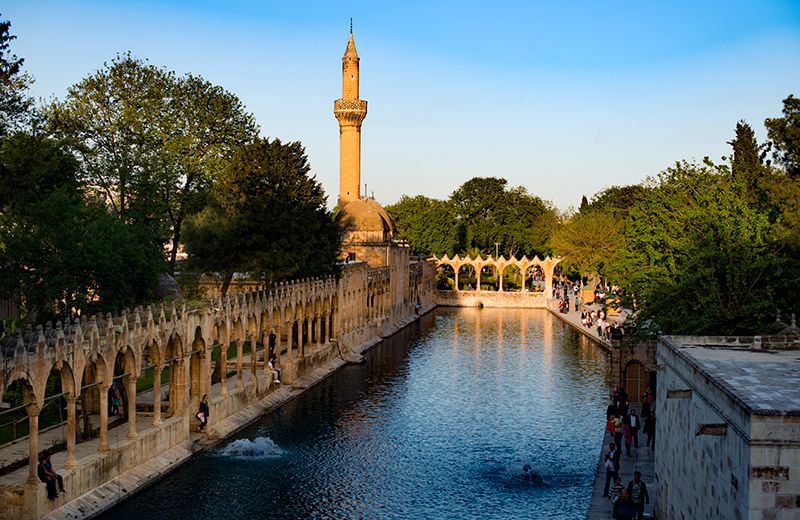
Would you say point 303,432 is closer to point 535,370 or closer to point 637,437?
point 637,437

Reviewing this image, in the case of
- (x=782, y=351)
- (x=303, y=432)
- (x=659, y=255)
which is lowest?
(x=303, y=432)

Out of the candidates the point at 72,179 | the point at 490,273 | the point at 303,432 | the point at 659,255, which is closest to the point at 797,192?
the point at 659,255

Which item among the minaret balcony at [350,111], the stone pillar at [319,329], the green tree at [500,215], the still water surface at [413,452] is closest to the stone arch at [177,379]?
the still water surface at [413,452]

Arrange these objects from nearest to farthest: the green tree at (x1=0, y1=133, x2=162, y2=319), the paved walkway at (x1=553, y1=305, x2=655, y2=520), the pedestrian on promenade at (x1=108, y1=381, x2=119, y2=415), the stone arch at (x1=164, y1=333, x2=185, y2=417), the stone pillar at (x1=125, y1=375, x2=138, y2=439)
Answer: the paved walkway at (x1=553, y1=305, x2=655, y2=520), the stone pillar at (x1=125, y1=375, x2=138, y2=439), the stone arch at (x1=164, y1=333, x2=185, y2=417), the pedestrian on promenade at (x1=108, y1=381, x2=119, y2=415), the green tree at (x1=0, y1=133, x2=162, y2=319)

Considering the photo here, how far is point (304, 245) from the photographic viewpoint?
4262 centimetres

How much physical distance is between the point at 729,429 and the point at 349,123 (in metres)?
62.2

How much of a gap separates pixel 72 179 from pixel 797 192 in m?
42.0

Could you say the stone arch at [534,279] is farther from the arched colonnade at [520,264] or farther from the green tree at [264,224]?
the green tree at [264,224]

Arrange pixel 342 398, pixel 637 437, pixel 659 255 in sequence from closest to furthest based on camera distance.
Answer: pixel 637 437
pixel 659 255
pixel 342 398

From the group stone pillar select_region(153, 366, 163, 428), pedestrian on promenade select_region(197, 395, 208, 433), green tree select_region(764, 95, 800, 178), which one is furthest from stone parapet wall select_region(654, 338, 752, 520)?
green tree select_region(764, 95, 800, 178)

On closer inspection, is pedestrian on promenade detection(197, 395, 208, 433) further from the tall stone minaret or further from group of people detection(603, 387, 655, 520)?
the tall stone minaret

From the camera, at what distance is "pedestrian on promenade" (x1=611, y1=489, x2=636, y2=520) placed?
58.9ft

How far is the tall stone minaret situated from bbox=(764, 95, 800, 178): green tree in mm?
36791

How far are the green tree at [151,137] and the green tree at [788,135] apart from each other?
38.4 meters
